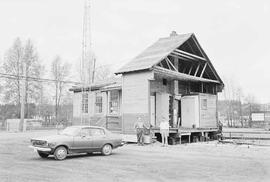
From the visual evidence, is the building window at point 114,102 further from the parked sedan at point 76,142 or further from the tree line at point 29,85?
the tree line at point 29,85

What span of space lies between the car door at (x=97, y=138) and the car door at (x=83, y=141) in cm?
19

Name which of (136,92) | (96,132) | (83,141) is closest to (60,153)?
(83,141)

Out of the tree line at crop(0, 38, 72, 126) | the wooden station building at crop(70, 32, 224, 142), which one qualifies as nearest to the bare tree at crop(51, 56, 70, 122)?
the tree line at crop(0, 38, 72, 126)

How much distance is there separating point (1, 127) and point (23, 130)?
964 centimetres

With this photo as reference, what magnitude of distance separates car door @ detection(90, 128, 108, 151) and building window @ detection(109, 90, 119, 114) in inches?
338

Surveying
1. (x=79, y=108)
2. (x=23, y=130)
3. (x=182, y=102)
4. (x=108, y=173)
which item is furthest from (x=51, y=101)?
(x=108, y=173)

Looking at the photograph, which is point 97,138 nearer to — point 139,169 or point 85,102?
point 139,169

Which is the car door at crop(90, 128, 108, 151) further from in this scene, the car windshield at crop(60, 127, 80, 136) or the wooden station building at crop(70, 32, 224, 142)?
the wooden station building at crop(70, 32, 224, 142)

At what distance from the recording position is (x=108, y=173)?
33.6 ft

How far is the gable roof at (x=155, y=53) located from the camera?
68.4ft

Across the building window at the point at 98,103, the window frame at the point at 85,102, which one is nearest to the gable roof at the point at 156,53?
the building window at the point at 98,103

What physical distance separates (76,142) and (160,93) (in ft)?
34.4

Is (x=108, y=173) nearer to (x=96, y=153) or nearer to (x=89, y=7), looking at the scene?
(x=96, y=153)

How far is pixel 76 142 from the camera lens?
552 inches
